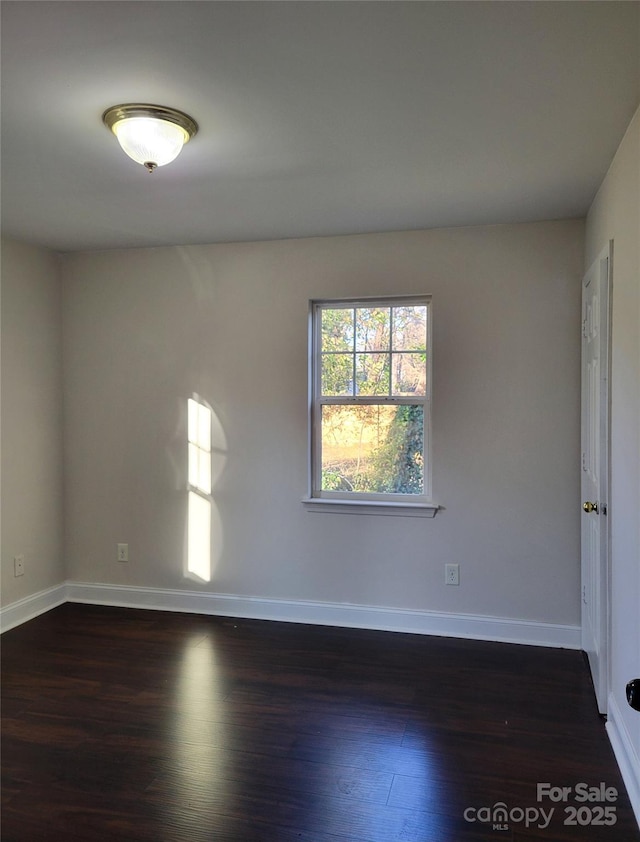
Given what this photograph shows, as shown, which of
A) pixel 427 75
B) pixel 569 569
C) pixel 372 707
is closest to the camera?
pixel 427 75

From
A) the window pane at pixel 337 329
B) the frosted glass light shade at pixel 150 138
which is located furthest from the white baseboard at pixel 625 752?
the frosted glass light shade at pixel 150 138

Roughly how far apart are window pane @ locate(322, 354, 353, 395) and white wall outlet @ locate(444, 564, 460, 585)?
1.21m

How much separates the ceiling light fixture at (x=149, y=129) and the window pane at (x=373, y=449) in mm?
1991

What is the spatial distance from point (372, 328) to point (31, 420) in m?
2.31

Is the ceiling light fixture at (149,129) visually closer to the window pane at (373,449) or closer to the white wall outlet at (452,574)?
the window pane at (373,449)

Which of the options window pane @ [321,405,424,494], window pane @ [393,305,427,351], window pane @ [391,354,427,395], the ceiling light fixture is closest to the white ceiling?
the ceiling light fixture

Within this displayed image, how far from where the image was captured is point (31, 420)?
13.1ft

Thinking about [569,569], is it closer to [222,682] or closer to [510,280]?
[510,280]

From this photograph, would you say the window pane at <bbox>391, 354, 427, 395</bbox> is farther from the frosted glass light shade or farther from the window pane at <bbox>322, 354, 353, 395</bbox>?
the frosted glass light shade

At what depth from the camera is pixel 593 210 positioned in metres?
3.03

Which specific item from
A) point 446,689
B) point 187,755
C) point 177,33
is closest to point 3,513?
point 187,755

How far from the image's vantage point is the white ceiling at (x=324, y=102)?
1.59m

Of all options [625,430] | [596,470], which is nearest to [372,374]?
[596,470]

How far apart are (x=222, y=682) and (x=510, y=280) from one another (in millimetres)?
2674
